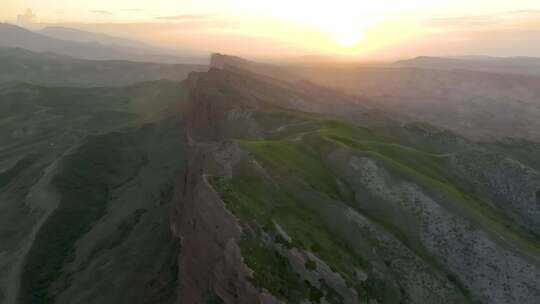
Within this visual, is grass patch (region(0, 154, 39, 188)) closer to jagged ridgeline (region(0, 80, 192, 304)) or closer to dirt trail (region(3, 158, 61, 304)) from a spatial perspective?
jagged ridgeline (region(0, 80, 192, 304))

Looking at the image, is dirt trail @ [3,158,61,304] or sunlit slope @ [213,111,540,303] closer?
sunlit slope @ [213,111,540,303]

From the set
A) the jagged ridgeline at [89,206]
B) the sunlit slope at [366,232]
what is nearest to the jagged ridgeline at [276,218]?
the sunlit slope at [366,232]

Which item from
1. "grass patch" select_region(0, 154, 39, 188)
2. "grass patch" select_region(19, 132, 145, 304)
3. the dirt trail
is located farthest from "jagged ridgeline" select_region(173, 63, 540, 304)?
"grass patch" select_region(0, 154, 39, 188)

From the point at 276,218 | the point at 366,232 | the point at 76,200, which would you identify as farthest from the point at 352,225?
the point at 76,200

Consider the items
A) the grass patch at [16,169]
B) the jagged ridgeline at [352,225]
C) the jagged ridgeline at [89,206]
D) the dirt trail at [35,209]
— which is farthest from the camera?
the grass patch at [16,169]

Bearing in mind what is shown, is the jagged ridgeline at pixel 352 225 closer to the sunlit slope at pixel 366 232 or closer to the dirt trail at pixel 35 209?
the sunlit slope at pixel 366 232

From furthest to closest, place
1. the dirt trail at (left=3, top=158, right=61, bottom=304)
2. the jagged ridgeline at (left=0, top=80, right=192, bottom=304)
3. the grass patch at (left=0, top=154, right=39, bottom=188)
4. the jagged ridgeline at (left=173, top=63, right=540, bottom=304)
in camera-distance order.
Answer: the grass patch at (left=0, top=154, right=39, bottom=188)
the dirt trail at (left=3, top=158, right=61, bottom=304)
the jagged ridgeline at (left=0, top=80, right=192, bottom=304)
the jagged ridgeline at (left=173, top=63, right=540, bottom=304)

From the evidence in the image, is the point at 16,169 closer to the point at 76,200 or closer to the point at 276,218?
the point at 76,200
